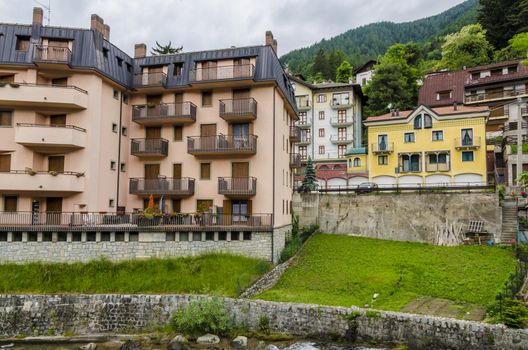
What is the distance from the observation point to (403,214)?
30.9 m

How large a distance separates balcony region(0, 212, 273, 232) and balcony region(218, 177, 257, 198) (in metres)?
1.78

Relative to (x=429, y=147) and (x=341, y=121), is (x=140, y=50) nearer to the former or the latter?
(x=429, y=147)

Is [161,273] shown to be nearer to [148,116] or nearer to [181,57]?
[148,116]

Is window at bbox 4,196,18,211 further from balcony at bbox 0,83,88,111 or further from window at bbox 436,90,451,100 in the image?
window at bbox 436,90,451,100

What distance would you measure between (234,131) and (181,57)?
25.1 feet

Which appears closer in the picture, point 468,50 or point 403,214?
point 403,214

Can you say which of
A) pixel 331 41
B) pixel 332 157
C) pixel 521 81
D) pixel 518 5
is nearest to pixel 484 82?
pixel 521 81

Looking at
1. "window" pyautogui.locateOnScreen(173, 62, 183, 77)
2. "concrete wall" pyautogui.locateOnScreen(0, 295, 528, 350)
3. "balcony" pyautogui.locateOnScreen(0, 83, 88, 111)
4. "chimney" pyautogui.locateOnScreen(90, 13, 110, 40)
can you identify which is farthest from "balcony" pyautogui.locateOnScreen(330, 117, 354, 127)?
"concrete wall" pyautogui.locateOnScreen(0, 295, 528, 350)

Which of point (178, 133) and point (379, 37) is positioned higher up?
point (379, 37)

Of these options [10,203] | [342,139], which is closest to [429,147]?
[342,139]

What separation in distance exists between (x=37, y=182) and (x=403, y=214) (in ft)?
89.7

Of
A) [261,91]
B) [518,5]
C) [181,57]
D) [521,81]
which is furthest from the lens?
[518,5]

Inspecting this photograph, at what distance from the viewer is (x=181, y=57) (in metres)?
30.5

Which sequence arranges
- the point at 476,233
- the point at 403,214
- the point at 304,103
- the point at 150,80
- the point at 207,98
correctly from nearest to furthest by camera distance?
the point at 476,233
the point at 207,98
the point at 150,80
the point at 403,214
the point at 304,103
